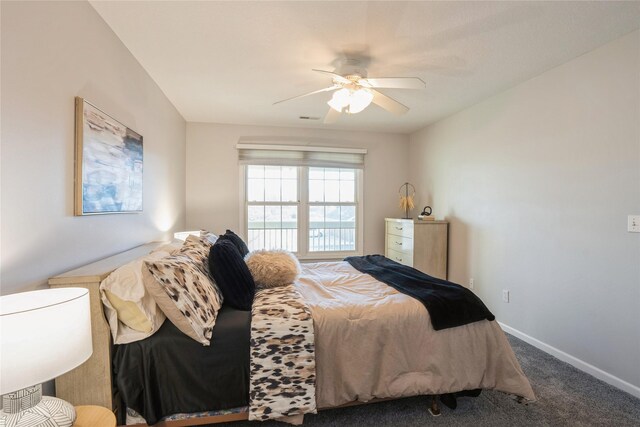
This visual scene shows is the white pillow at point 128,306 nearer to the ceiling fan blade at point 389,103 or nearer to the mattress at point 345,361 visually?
the mattress at point 345,361

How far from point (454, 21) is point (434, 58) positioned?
0.46m

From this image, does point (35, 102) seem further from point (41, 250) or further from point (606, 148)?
point (606, 148)

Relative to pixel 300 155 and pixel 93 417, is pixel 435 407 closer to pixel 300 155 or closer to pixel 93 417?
pixel 93 417

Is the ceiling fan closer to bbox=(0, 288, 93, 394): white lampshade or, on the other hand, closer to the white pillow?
the white pillow

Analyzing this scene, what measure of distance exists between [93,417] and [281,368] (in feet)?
2.54

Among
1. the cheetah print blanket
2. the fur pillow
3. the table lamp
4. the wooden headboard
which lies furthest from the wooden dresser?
the table lamp

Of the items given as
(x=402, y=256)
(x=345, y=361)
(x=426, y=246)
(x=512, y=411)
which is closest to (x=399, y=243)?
(x=402, y=256)

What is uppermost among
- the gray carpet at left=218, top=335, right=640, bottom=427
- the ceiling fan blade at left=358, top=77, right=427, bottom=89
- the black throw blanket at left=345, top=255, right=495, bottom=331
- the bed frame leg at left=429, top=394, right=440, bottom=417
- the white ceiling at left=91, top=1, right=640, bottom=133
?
the white ceiling at left=91, top=1, right=640, bottom=133

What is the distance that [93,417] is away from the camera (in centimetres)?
113

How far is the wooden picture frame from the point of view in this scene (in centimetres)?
156

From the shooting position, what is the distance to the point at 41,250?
1.32 metres

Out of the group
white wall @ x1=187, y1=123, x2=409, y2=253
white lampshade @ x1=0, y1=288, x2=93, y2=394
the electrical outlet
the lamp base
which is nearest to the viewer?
white lampshade @ x1=0, y1=288, x2=93, y2=394

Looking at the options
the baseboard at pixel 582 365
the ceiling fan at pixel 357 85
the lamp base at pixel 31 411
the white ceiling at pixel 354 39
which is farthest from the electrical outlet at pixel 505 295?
the lamp base at pixel 31 411

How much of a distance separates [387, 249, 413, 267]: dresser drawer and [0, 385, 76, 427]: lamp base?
3.32m
